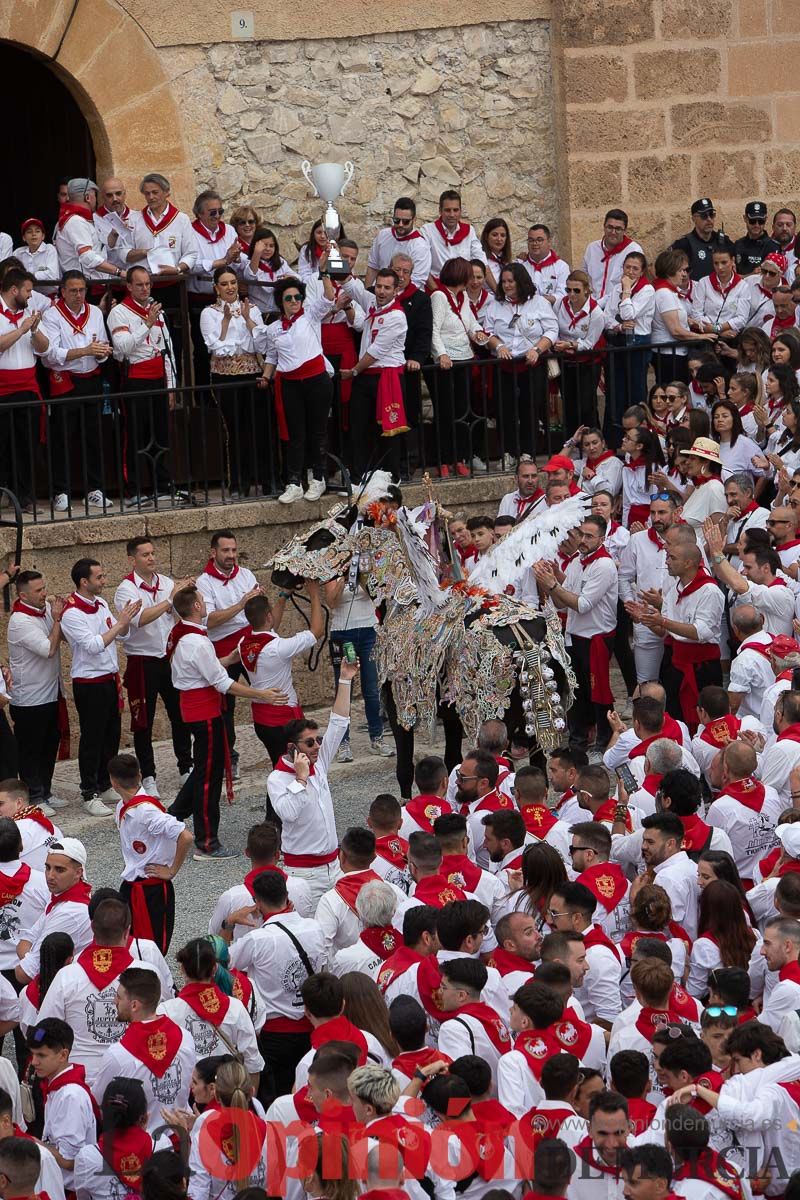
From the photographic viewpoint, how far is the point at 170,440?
556 inches

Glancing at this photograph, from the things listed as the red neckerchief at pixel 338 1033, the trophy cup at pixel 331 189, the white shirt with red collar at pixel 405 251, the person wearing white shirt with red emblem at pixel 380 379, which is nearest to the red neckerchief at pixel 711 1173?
the red neckerchief at pixel 338 1033

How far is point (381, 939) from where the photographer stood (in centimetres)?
792

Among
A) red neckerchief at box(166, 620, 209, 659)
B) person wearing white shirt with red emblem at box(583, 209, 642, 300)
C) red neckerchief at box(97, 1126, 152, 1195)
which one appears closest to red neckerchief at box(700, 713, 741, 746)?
red neckerchief at box(166, 620, 209, 659)

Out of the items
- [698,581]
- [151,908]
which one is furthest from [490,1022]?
[698,581]

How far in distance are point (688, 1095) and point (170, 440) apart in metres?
8.66

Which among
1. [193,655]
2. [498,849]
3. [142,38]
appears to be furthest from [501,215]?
[498,849]

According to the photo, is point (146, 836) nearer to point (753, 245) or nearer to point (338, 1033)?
point (338, 1033)

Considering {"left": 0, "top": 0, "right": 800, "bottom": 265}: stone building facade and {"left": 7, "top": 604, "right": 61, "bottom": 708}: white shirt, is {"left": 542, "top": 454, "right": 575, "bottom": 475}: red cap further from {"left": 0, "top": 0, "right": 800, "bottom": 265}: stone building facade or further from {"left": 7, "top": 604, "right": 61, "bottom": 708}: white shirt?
{"left": 0, "top": 0, "right": 800, "bottom": 265}: stone building facade

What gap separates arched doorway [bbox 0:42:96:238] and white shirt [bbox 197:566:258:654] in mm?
5117

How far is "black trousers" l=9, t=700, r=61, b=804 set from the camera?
12.3m

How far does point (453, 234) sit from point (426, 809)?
728cm

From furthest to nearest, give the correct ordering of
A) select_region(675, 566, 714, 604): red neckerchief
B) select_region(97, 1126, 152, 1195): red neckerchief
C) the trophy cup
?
the trophy cup, select_region(675, 566, 714, 604): red neckerchief, select_region(97, 1126, 152, 1195): red neckerchief

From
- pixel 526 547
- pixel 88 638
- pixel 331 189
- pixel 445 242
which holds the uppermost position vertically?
pixel 331 189

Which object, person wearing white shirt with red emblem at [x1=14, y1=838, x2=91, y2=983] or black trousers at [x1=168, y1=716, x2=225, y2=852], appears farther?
black trousers at [x1=168, y1=716, x2=225, y2=852]
